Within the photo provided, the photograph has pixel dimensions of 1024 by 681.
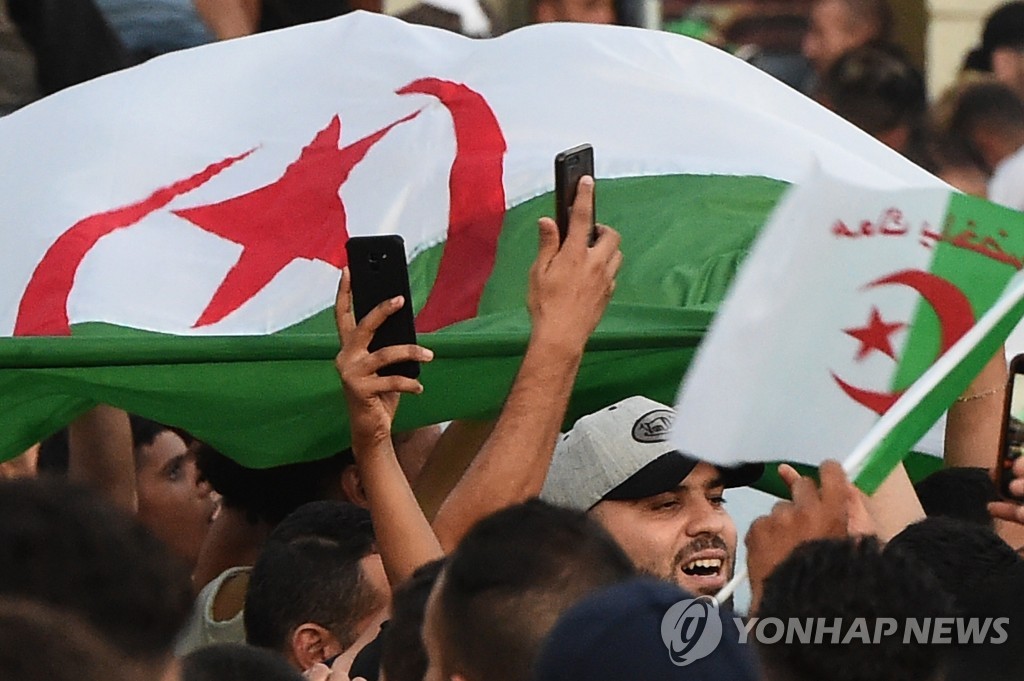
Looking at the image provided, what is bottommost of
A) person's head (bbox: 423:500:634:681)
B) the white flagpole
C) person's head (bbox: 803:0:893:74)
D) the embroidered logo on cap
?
person's head (bbox: 803:0:893:74)

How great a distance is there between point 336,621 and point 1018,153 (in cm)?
509

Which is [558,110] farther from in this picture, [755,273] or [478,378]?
[755,273]

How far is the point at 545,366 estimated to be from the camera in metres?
4.27

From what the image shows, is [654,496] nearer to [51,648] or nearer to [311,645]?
[311,645]

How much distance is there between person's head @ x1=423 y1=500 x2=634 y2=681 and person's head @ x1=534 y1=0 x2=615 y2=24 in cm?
598

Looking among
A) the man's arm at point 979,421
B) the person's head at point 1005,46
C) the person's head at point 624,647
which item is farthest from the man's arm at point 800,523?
the person's head at point 1005,46

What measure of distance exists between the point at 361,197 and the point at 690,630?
8.45 ft

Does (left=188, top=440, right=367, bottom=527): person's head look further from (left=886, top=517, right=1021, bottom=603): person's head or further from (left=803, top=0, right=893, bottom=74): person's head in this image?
(left=803, top=0, right=893, bottom=74): person's head

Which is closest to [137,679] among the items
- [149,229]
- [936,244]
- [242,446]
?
[936,244]

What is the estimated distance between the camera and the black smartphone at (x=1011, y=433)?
4.32 m

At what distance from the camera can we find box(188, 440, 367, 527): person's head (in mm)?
5355

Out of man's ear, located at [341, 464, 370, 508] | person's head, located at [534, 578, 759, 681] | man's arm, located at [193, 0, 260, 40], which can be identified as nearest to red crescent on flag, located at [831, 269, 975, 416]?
person's head, located at [534, 578, 759, 681]

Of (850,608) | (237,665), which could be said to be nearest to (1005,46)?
(850,608)

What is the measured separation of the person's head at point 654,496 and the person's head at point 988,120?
4790 mm
